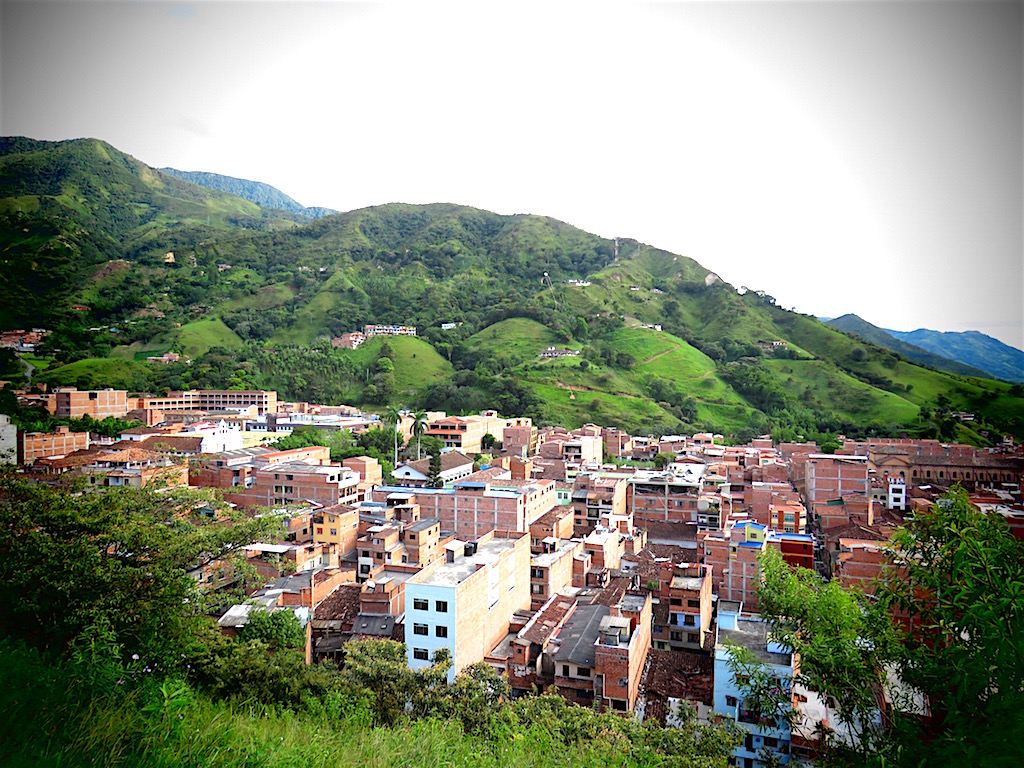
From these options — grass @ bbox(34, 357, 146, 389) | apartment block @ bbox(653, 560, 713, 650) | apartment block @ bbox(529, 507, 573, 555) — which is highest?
grass @ bbox(34, 357, 146, 389)

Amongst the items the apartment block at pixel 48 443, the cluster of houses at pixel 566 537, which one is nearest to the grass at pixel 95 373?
the cluster of houses at pixel 566 537

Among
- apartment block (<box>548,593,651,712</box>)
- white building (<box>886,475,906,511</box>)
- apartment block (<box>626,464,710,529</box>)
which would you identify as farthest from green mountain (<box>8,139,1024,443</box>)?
apartment block (<box>548,593,651,712</box>)

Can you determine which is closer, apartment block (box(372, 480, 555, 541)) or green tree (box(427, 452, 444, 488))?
apartment block (box(372, 480, 555, 541))

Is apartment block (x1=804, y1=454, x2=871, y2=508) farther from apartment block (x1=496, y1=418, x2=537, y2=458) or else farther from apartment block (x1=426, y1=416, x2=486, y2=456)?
apartment block (x1=426, y1=416, x2=486, y2=456)

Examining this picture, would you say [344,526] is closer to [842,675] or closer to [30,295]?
[842,675]

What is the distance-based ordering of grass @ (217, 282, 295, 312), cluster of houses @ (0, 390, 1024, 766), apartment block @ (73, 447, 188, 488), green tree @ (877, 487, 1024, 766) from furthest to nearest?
grass @ (217, 282, 295, 312), apartment block @ (73, 447, 188, 488), cluster of houses @ (0, 390, 1024, 766), green tree @ (877, 487, 1024, 766)

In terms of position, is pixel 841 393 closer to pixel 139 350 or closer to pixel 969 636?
pixel 969 636

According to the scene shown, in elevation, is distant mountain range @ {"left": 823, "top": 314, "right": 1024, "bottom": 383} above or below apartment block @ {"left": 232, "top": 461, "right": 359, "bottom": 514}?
above
